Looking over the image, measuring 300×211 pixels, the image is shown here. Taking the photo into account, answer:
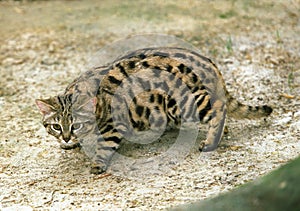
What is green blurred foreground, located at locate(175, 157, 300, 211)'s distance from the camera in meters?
3.17

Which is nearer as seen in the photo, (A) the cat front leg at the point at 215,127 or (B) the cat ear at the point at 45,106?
(B) the cat ear at the point at 45,106

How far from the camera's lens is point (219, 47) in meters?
8.32

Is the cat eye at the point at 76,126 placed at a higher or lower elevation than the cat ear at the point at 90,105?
lower

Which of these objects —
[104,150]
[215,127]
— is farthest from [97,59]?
[215,127]

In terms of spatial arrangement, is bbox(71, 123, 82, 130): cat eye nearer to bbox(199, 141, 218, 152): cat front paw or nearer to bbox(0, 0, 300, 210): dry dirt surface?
bbox(0, 0, 300, 210): dry dirt surface

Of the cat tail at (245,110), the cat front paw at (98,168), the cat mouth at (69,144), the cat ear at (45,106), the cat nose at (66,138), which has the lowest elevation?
the cat front paw at (98,168)

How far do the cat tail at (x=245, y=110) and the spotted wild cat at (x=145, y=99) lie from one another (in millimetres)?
15

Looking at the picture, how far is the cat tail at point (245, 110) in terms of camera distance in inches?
231

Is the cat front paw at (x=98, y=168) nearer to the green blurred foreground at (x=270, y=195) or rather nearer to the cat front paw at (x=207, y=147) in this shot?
the cat front paw at (x=207, y=147)

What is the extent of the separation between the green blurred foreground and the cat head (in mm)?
2178

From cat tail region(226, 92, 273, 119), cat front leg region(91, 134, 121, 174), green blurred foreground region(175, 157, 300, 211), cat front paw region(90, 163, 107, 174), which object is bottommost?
cat front paw region(90, 163, 107, 174)

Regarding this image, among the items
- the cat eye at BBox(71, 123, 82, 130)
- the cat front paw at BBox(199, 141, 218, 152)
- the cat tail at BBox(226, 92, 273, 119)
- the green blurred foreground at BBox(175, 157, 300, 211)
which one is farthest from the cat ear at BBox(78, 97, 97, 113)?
the green blurred foreground at BBox(175, 157, 300, 211)

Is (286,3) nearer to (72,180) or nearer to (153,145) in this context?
(153,145)

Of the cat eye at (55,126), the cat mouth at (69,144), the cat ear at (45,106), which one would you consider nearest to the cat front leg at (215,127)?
the cat mouth at (69,144)
